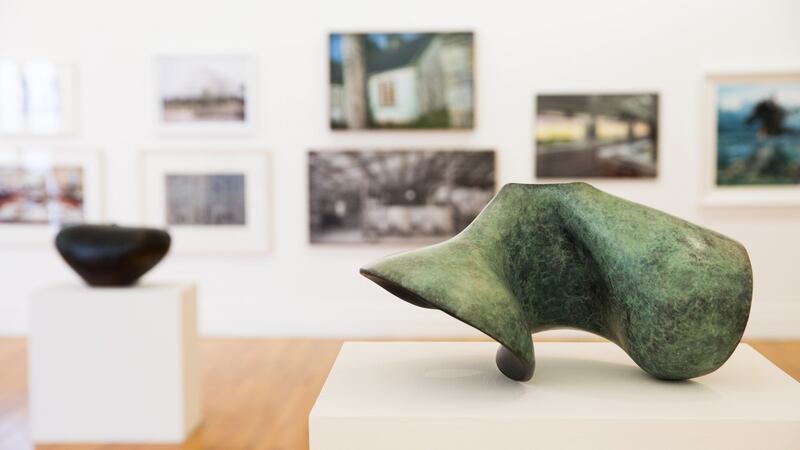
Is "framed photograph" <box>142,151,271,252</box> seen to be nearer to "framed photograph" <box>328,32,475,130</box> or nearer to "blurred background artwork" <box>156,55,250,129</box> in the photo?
"blurred background artwork" <box>156,55,250,129</box>

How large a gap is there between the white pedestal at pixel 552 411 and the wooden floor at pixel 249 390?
1650 mm

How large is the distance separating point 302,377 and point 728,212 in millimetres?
3753

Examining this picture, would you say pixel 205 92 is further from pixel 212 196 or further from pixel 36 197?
pixel 36 197

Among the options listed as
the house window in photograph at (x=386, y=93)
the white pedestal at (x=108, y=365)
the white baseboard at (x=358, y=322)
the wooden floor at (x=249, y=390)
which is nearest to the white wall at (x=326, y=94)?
the white baseboard at (x=358, y=322)

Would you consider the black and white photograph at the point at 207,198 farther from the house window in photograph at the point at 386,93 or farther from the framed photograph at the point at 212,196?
the house window in photograph at the point at 386,93

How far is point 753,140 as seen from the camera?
583cm

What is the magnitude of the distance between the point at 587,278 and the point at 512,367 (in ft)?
1.22

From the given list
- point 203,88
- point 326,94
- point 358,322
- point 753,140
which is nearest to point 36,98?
point 203,88

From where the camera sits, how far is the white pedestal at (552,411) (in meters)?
1.74

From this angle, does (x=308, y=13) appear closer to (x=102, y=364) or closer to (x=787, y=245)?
(x=102, y=364)

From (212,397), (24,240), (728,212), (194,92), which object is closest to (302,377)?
(212,397)

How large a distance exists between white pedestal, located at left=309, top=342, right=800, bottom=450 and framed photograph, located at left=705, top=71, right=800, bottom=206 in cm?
405

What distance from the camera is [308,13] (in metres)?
5.91

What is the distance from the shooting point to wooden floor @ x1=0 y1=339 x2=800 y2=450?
355 cm
